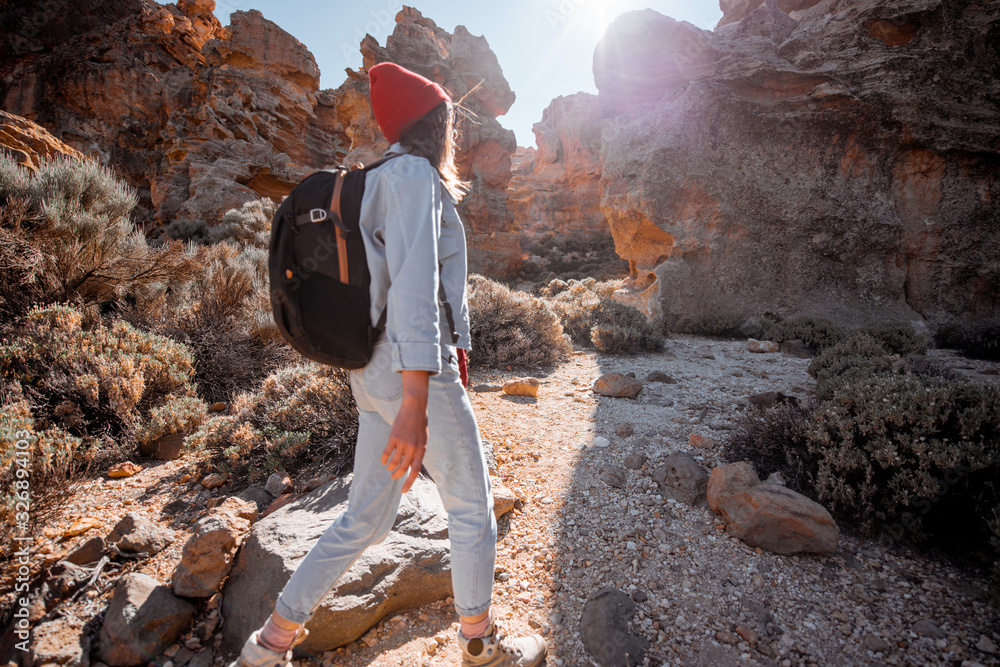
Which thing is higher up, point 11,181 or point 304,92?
point 304,92

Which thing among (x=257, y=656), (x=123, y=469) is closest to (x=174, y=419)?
(x=123, y=469)

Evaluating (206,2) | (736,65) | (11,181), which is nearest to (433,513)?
(11,181)

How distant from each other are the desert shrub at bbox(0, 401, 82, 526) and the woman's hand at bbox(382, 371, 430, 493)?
Result: 1.80 meters

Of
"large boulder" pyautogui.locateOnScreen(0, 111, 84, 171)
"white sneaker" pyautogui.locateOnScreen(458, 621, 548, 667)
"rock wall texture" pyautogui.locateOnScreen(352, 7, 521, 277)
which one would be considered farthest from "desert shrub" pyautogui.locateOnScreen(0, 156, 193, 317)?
"rock wall texture" pyautogui.locateOnScreen(352, 7, 521, 277)

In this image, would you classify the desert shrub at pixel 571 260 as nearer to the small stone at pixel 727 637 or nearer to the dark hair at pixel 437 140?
the small stone at pixel 727 637

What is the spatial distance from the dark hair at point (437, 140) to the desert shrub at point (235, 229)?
29.5ft

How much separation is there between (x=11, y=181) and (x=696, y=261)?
8.70 meters

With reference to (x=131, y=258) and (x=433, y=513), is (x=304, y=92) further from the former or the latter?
(x=433, y=513)

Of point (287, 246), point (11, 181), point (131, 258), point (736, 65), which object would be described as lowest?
point (287, 246)

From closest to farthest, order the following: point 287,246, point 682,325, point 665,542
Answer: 1. point 287,246
2. point 665,542
3. point 682,325

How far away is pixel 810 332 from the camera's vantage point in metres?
5.96

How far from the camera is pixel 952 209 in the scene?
268 inches

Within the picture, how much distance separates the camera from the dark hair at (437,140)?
3.71 ft

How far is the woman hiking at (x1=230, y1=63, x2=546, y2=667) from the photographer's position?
0.95 metres
